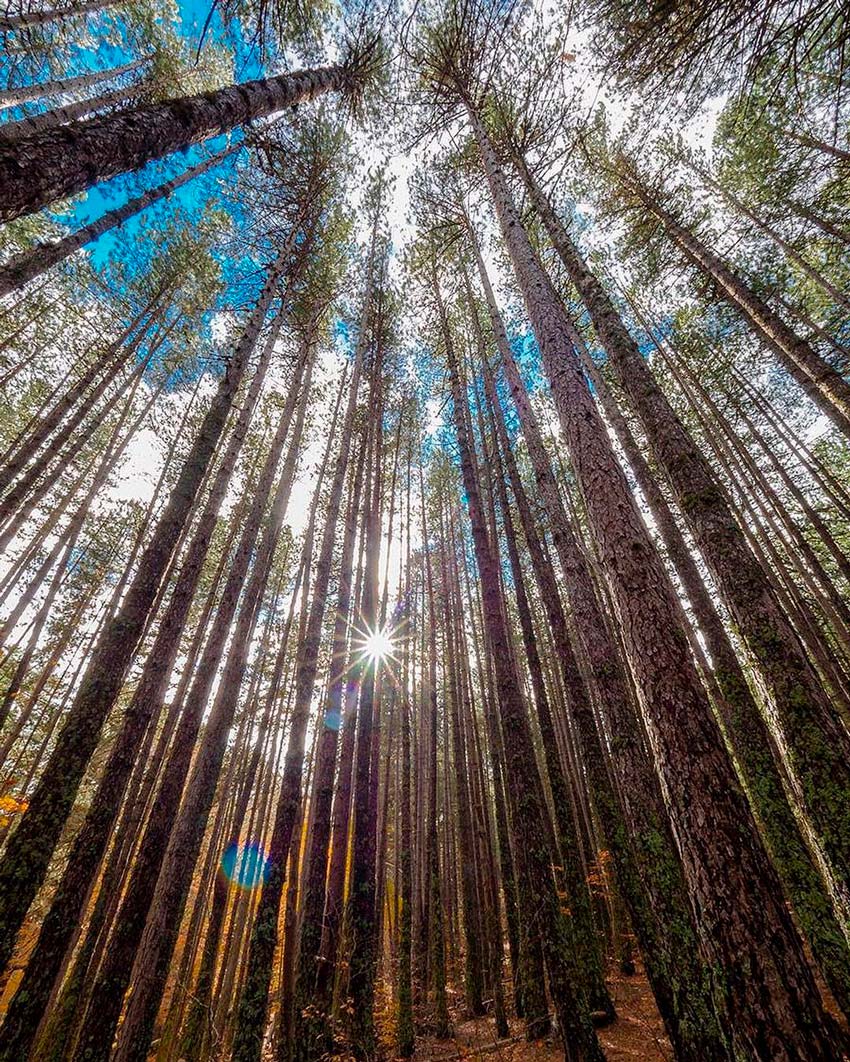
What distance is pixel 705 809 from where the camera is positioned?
1883 millimetres

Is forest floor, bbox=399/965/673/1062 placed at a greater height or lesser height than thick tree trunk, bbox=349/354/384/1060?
lesser

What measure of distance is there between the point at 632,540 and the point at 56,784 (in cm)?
467

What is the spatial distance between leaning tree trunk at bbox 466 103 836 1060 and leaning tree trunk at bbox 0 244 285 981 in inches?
157

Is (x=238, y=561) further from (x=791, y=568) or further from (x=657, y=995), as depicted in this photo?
(x=791, y=568)

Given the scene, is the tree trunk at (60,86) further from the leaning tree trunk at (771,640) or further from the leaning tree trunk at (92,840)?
the leaning tree trunk at (771,640)

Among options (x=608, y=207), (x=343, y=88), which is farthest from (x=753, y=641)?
(x=608, y=207)

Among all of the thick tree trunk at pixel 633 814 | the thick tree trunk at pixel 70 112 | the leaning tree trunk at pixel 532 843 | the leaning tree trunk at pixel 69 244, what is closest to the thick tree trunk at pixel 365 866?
the leaning tree trunk at pixel 532 843

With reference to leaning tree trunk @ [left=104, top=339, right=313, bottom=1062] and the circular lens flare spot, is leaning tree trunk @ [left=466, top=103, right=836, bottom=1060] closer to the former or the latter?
leaning tree trunk @ [left=104, top=339, right=313, bottom=1062]

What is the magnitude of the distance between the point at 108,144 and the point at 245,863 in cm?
1685

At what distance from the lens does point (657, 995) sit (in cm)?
331

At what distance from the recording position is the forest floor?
501 centimetres

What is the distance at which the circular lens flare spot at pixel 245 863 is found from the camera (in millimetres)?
11711

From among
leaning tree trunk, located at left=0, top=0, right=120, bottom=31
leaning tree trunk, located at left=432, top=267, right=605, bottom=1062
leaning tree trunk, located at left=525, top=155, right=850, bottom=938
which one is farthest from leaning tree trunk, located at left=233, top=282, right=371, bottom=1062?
leaning tree trunk, located at left=0, top=0, right=120, bottom=31

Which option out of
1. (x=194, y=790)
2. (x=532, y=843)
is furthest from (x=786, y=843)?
(x=194, y=790)
